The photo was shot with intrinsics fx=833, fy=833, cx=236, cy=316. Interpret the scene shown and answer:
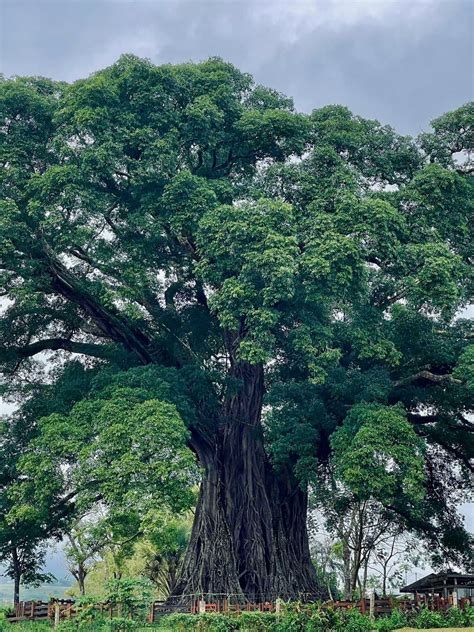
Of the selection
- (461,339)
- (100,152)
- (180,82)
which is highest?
(180,82)

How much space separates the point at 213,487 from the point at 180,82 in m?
8.88

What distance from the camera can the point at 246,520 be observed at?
18.1 meters

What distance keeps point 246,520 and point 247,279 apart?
18.2 ft

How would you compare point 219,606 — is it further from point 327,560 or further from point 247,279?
point 327,560

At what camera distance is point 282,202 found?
1639cm

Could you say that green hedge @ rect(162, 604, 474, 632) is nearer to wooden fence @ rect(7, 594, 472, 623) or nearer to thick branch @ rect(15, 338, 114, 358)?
wooden fence @ rect(7, 594, 472, 623)

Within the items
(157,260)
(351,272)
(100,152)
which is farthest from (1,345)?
(351,272)

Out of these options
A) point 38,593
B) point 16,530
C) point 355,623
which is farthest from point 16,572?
point 38,593

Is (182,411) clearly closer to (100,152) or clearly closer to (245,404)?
(245,404)

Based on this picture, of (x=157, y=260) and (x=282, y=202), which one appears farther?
(x=157, y=260)

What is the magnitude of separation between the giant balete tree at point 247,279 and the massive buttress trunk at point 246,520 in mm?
46

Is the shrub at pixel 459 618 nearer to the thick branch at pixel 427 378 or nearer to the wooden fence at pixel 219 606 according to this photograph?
the wooden fence at pixel 219 606

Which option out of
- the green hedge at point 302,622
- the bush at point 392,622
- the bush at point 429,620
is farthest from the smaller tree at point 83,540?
the bush at point 429,620

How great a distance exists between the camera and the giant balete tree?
16.2m
